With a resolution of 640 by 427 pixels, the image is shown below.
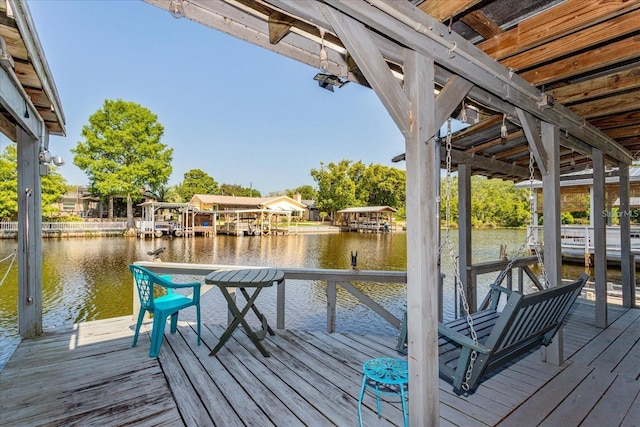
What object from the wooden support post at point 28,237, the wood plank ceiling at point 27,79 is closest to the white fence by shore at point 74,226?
the wood plank ceiling at point 27,79

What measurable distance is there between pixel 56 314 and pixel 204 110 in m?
27.5

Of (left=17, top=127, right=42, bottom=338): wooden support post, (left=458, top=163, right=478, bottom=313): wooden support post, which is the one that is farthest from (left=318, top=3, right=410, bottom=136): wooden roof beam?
(left=17, top=127, right=42, bottom=338): wooden support post

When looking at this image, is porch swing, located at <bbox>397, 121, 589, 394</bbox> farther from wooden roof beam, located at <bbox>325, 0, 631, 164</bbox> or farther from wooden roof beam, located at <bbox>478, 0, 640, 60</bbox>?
wooden roof beam, located at <bbox>478, 0, 640, 60</bbox>

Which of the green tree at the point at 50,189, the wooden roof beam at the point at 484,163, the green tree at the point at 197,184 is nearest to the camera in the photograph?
the wooden roof beam at the point at 484,163

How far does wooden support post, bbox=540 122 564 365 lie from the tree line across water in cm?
148

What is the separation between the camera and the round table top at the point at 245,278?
8.01 feet

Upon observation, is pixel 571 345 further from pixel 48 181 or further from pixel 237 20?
pixel 48 181

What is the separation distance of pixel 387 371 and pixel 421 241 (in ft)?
2.55

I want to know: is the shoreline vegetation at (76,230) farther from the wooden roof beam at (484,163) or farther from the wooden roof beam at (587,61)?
the wooden roof beam at (587,61)

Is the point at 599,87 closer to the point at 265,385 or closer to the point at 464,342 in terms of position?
the point at 464,342

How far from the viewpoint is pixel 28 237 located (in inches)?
116

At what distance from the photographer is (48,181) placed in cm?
1931

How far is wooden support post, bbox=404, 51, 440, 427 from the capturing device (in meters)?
1.38

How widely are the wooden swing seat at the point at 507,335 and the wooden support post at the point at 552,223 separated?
0.38m
